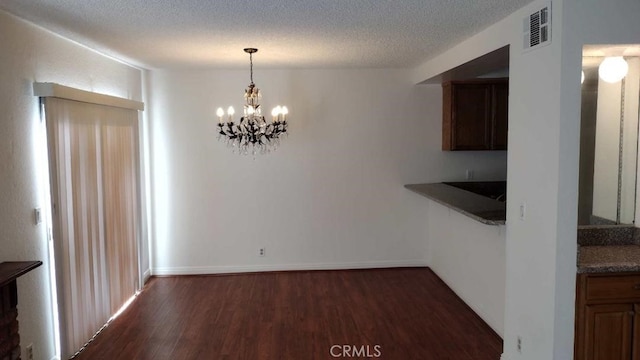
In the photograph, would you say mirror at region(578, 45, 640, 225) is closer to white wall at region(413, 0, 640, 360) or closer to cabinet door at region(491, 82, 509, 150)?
white wall at region(413, 0, 640, 360)

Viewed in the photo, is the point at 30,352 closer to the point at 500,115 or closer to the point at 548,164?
the point at 548,164

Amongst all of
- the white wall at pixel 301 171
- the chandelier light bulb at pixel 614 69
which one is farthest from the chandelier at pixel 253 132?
the chandelier light bulb at pixel 614 69

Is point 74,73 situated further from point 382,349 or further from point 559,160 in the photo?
point 559,160

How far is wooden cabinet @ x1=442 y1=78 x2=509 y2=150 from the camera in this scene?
4.88 metres

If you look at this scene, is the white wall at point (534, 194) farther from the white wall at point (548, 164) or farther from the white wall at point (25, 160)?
the white wall at point (25, 160)

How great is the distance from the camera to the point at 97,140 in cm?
374

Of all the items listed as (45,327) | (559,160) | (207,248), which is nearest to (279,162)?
(207,248)

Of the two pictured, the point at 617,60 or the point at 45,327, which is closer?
the point at 617,60

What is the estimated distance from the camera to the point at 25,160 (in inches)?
114

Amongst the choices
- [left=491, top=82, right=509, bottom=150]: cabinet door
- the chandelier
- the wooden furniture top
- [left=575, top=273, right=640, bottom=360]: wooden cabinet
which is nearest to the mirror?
[left=575, top=273, right=640, bottom=360]: wooden cabinet

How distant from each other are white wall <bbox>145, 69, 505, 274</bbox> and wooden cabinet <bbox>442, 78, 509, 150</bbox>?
410 millimetres

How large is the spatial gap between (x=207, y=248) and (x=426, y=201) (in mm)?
2800

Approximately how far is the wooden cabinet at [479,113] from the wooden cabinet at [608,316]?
2.64 meters

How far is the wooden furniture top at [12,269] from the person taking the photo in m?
2.34
